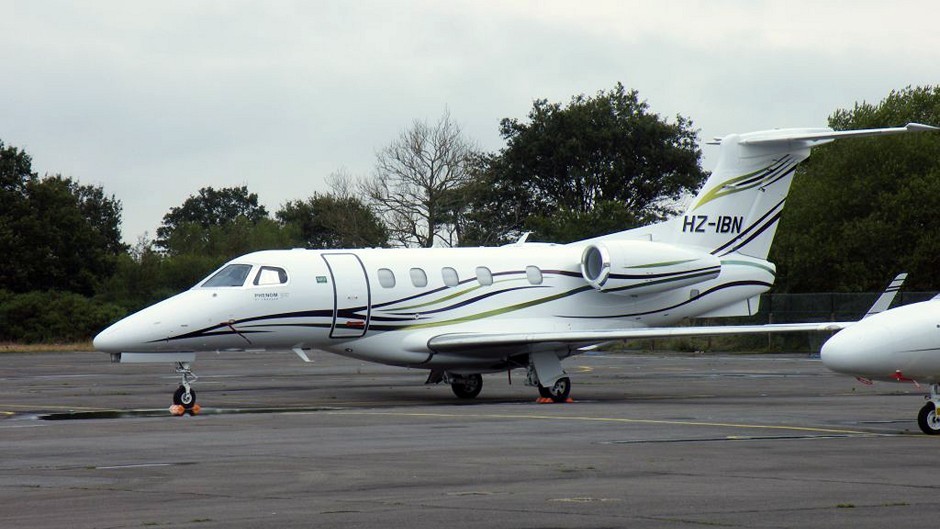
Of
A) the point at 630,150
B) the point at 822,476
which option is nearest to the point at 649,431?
the point at 822,476

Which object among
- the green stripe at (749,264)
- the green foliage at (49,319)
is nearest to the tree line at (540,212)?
the green foliage at (49,319)

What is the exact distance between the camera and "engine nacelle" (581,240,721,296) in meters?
26.6

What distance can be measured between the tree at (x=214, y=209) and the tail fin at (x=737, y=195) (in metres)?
99.5

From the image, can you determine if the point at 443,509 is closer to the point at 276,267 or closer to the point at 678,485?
the point at 678,485

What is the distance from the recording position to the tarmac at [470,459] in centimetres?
1041

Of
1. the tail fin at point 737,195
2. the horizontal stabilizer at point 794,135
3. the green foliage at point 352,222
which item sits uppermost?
the green foliage at point 352,222

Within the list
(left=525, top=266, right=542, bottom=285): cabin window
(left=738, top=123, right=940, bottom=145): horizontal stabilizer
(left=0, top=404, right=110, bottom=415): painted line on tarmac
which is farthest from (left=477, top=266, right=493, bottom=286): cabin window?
(left=0, top=404, right=110, bottom=415): painted line on tarmac

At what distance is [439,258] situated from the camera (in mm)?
26578

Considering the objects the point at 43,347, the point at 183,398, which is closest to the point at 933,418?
the point at 183,398

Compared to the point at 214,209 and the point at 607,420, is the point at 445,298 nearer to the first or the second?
the point at 607,420

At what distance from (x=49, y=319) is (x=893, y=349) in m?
50.5

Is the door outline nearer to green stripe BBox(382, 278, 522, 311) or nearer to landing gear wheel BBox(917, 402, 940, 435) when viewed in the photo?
green stripe BBox(382, 278, 522, 311)

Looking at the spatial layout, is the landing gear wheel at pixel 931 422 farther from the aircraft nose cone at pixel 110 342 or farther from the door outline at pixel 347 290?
the aircraft nose cone at pixel 110 342

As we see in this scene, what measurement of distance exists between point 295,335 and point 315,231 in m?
Result: 77.2
